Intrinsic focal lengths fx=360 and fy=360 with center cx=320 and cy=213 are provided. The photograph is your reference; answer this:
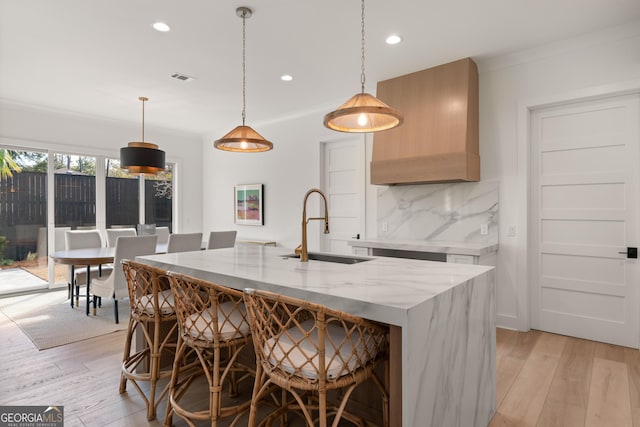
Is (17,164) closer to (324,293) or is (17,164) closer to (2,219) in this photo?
(2,219)

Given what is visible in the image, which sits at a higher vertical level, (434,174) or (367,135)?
(367,135)

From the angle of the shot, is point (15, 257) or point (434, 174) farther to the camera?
point (15, 257)

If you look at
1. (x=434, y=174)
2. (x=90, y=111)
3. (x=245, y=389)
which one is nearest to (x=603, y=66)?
(x=434, y=174)

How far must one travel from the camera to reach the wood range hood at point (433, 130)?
3.39 m

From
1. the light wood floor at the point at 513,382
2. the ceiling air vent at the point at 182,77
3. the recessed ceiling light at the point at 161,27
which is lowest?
the light wood floor at the point at 513,382

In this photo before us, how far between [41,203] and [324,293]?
5.47m

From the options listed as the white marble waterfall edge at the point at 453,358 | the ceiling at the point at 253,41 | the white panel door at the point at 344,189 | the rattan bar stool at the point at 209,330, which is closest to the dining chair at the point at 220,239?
the white panel door at the point at 344,189

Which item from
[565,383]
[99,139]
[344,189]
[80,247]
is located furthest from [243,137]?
[99,139]

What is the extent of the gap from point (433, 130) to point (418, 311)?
2.66 meters

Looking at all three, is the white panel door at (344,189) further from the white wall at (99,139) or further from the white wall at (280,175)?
the white wall at (99,139)

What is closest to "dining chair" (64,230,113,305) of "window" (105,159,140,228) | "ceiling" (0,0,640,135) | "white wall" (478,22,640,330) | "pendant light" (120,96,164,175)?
"window" (105,159,140,228)

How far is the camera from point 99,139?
5629 millimetres

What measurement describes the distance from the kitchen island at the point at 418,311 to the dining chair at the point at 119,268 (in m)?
1.64

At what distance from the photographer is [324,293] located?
1.45 m
